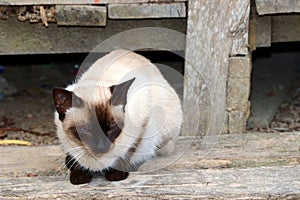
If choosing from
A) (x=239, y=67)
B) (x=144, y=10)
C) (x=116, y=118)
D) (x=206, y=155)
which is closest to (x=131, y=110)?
(x=116, y=118)

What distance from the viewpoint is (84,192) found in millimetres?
3592

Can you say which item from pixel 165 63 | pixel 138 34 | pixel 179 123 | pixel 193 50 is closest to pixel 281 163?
pixel 179 123

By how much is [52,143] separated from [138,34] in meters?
0.98

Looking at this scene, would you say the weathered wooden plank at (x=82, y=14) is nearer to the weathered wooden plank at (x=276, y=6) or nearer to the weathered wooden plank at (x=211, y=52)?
the weathered wooden plank at (x=211, y=52)

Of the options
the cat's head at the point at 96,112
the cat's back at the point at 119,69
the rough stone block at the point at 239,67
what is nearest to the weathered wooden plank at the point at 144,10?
the cat's back at the point at 119,69

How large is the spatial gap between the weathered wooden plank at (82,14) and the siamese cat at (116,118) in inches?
10.8

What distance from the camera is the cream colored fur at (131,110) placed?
3516 millimetres

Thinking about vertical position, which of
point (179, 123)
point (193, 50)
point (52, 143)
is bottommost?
point (52, 143)

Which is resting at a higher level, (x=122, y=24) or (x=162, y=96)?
(x=122, y=24)

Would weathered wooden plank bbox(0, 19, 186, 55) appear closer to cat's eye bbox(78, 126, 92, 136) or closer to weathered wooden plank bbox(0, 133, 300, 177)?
weathered wooden plank bbox(0, 133, 300, 177)

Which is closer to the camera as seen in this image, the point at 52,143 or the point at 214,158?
the point at 214,158

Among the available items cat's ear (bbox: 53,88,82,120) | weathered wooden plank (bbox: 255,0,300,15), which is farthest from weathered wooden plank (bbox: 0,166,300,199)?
weathered wooden plank (bbox: 255,0,300,15)

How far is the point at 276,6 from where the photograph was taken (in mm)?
4262

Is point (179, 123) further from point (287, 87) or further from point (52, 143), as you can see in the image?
point (287, 87)
